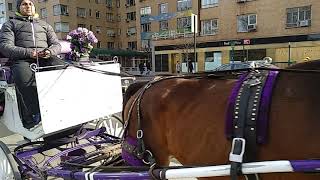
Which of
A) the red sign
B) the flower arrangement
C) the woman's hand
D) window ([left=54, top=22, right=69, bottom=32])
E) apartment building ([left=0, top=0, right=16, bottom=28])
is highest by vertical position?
apartment building ([left=0, top=0, right=16, bottom=28])

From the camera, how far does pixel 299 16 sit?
30266 millimetres

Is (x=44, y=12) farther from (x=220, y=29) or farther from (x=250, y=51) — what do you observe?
(x=250, y=51)

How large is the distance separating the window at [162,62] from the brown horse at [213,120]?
38.8 meters

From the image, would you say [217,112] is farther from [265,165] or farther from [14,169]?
[14,169]

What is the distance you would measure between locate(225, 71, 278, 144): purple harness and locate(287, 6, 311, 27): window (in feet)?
98.2

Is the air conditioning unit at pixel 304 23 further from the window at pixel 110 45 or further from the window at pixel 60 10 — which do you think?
the window at pixel 110 45

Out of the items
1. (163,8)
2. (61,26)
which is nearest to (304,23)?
(163,8)

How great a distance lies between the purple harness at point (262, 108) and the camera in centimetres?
216

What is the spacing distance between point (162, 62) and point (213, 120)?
40.1 metres

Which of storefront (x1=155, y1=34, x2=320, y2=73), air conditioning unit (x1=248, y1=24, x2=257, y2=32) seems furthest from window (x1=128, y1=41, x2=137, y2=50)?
air conditioning unit (x1=248, y1=24, x2=257, y2=32)

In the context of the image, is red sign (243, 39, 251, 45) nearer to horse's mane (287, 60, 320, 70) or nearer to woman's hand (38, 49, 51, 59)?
woman's hand (38, 49, 51, 59)

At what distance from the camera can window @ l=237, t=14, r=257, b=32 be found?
3335cm

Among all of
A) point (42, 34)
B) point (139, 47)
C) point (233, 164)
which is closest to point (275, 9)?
point (139, 47)

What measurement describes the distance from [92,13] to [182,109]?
189 feet
